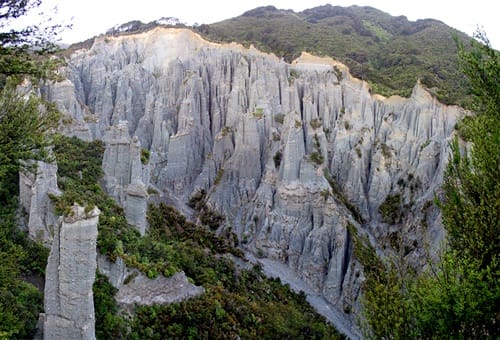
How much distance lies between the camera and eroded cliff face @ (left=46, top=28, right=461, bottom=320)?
84.9ft

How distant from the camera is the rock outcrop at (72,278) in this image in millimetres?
9805

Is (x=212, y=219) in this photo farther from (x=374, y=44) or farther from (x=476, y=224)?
(x=374, y=44)

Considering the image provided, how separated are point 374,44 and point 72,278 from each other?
5377cm

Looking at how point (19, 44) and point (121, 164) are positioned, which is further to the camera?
point (121, 164)

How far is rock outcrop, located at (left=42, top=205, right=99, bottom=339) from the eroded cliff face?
7335 mm

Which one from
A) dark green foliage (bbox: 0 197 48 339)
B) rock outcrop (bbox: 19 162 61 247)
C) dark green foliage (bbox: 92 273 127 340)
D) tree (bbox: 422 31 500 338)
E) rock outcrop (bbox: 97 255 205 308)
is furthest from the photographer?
rock outcrop (bbox: 19 162 61 247)

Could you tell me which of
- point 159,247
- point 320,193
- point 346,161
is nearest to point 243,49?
point 346,161

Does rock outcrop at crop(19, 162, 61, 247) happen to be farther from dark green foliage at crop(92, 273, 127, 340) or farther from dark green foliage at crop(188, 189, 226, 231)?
dark green foliage at crop(188, 189, 226, 231)

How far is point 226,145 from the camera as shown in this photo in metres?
34.1

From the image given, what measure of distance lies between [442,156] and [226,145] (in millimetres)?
15008

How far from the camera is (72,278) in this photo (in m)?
9.98

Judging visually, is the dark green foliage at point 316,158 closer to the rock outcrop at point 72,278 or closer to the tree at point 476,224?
the rock outcrop at point 72,278

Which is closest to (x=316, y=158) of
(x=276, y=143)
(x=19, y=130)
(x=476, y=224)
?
(x=276, y=143)

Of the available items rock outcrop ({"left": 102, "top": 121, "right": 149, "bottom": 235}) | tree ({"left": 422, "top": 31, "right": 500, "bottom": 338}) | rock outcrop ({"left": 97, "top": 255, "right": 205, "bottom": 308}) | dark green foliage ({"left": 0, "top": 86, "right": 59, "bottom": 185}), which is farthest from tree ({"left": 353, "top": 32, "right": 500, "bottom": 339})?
rock outcrop ({"left": 102, "top": 121, "right": 149, "bottom": 235})
